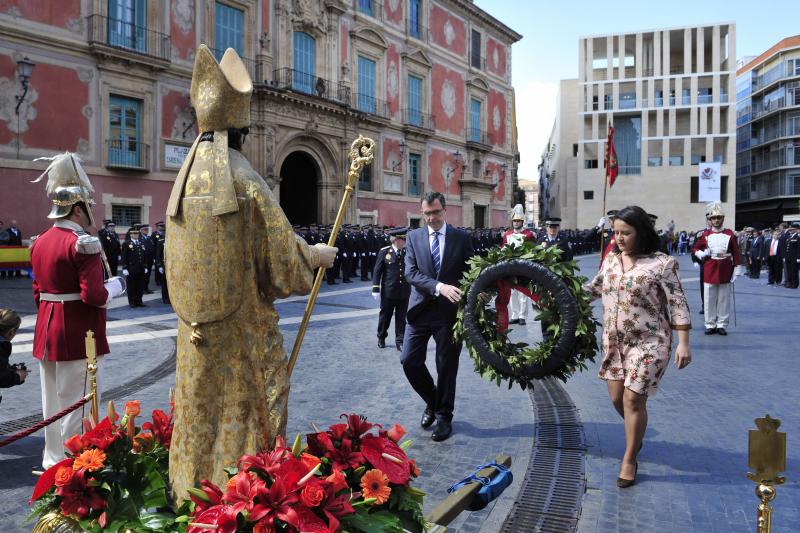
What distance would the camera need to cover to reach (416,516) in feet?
8.10

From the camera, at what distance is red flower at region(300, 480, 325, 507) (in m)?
2.17

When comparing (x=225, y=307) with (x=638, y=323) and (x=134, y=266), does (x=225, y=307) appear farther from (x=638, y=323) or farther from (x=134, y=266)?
(x=134, y=266)

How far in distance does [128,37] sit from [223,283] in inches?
781

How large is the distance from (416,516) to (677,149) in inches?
2279

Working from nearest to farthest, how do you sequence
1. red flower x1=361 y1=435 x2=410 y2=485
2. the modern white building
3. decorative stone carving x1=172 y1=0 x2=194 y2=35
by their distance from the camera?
red flower x1=361 y1=435 x2=410 y2=485 → decorative stone carving x1=172 y1=0 x2=194 y2=35 → the modern white building

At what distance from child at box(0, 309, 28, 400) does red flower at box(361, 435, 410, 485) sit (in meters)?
2.76

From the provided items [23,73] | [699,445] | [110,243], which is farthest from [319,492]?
[23,73]

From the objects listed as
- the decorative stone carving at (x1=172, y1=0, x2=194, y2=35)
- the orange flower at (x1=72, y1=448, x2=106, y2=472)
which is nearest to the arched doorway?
the decorative stone carving at (x1=172, y1=0, x2=194, y2=35)

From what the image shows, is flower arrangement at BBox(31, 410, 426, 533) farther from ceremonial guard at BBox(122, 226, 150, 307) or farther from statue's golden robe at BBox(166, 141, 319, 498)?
ceremonial guard at BBox(122, 226, 150, 307)

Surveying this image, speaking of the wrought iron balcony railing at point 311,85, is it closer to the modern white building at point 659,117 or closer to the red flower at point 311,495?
the red flower at point 311,495

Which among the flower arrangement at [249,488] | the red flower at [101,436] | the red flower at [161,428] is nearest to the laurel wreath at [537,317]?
the flower arrangement at [249,488]

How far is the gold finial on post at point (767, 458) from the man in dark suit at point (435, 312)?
2.79 m

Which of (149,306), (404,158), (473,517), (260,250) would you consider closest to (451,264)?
(473,517)

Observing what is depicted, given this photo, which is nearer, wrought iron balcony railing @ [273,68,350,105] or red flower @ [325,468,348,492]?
red flower @ [325,468,348,492]
